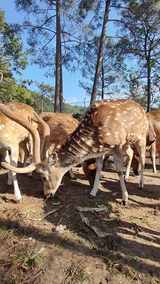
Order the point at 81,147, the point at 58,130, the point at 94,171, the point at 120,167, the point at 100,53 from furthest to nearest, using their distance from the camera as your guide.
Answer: the point at 100,53 → the point at 58,130 → the point at 94,171 → the point at 120,167 → the point at 81,147

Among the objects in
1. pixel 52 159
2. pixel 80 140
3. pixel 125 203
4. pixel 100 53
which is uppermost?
pixel 100 53

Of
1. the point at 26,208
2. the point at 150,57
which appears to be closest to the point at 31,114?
the point at 26,208

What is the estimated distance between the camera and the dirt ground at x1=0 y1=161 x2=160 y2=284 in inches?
200

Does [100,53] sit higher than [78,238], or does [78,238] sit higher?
[100,53]

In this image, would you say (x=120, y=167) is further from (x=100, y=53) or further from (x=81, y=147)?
(x=100, y=53)

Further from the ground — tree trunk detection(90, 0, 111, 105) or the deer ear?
tree trunk detection(90, 0, 111, 105)

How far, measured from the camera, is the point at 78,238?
19.3ft

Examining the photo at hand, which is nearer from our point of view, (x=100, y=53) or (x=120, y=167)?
(x=120, y=167)

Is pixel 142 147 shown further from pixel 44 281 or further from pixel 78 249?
pixel 44 281

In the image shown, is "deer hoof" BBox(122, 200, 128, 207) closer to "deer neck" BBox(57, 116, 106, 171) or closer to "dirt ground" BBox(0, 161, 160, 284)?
"dirt ground" BBox(0, 161, 160, 284)

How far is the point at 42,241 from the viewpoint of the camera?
585cm

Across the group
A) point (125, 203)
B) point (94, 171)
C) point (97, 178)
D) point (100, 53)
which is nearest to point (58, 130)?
point (94, 171)

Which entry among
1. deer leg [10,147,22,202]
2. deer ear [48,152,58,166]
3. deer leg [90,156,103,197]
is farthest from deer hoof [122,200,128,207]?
deer leg [10,147,22,202]

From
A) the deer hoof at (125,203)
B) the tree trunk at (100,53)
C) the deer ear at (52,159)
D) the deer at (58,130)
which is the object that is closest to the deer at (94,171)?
the deer hoof at (125,203)
